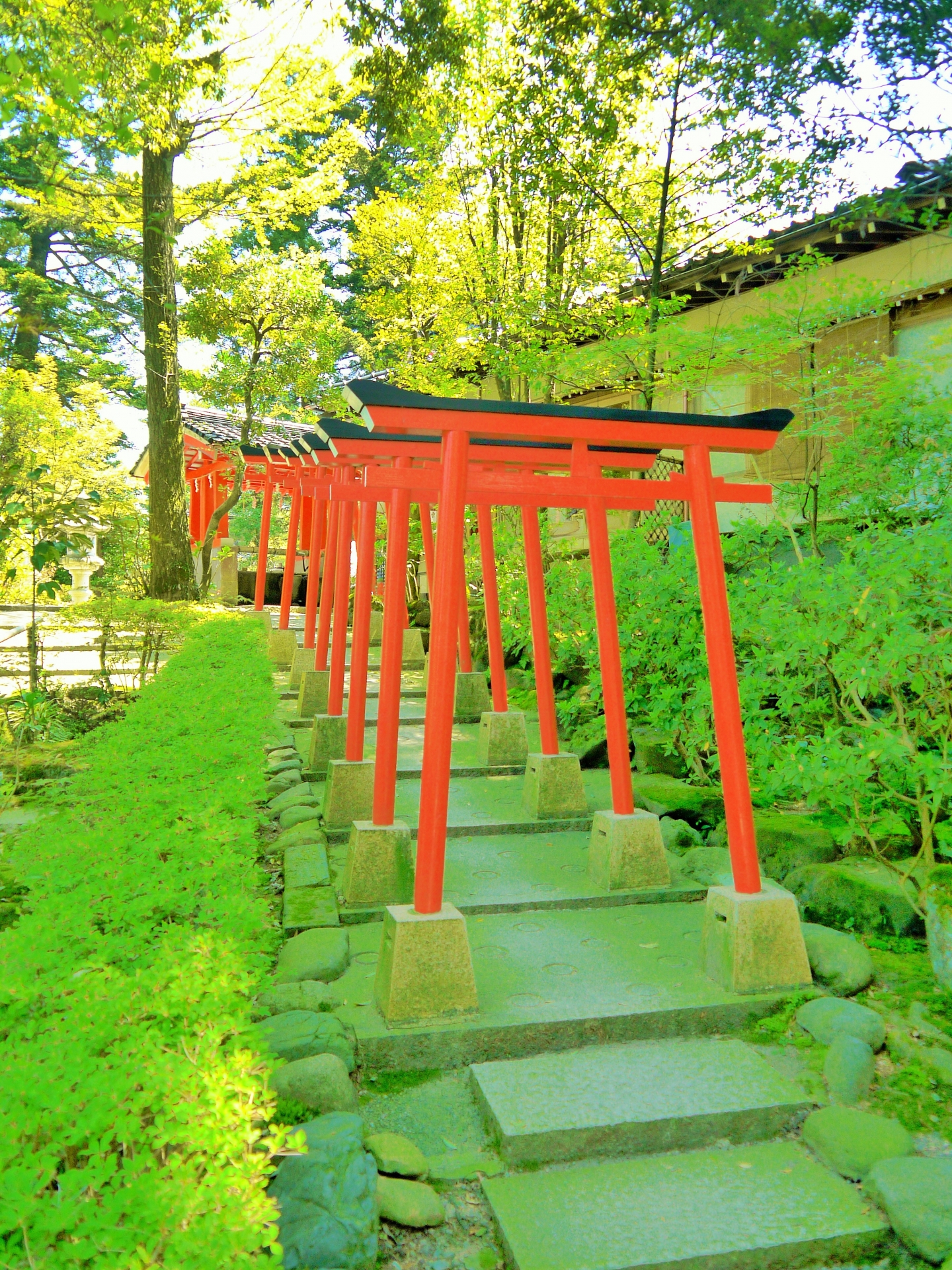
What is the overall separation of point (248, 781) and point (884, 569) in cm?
339

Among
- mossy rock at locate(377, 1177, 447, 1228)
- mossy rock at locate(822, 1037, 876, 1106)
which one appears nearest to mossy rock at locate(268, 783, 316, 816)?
mossy rock at locate(377, 1177, 447, 1228)

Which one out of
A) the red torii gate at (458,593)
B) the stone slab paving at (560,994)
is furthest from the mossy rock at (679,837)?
the red torii gate at (458,593)

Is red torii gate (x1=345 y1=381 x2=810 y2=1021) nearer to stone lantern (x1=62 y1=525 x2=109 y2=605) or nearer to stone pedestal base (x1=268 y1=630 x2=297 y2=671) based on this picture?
stone pedestal base (x1=268 y1=630 x2=297 y2=671)

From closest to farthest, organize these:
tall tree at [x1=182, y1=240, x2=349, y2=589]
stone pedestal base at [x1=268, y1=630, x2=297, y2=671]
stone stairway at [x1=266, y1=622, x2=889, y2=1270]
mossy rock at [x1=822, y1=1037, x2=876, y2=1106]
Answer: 1. stone stairway at [x1=266, y1=622, x2=889, y2=1270]
2. mossy rock at [x1=822, y1=1037, x2=876, y2=1106]
3. stone pedestal base at [x1=268, y1=630, x2=297, y2=671]
4. tall tree at [x1=182, y1=240, x2=349, y2=589]

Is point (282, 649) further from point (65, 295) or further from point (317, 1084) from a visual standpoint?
point (65, 295)

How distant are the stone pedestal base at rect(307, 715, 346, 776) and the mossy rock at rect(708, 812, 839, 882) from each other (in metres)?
3.62

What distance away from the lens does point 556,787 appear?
6645 millimetres

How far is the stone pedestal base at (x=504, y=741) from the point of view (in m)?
7.84

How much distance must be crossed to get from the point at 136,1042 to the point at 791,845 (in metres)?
4.45

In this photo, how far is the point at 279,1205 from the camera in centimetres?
266

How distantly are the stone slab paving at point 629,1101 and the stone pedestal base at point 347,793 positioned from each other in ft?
9.09

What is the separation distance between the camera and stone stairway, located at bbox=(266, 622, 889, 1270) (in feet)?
9.62

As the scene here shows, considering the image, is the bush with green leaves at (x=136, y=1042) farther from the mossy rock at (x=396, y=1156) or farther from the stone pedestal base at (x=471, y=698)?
the stone pedestal base at (x=471, y=698)

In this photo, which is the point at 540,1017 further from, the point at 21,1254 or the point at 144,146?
the point at 144,146
